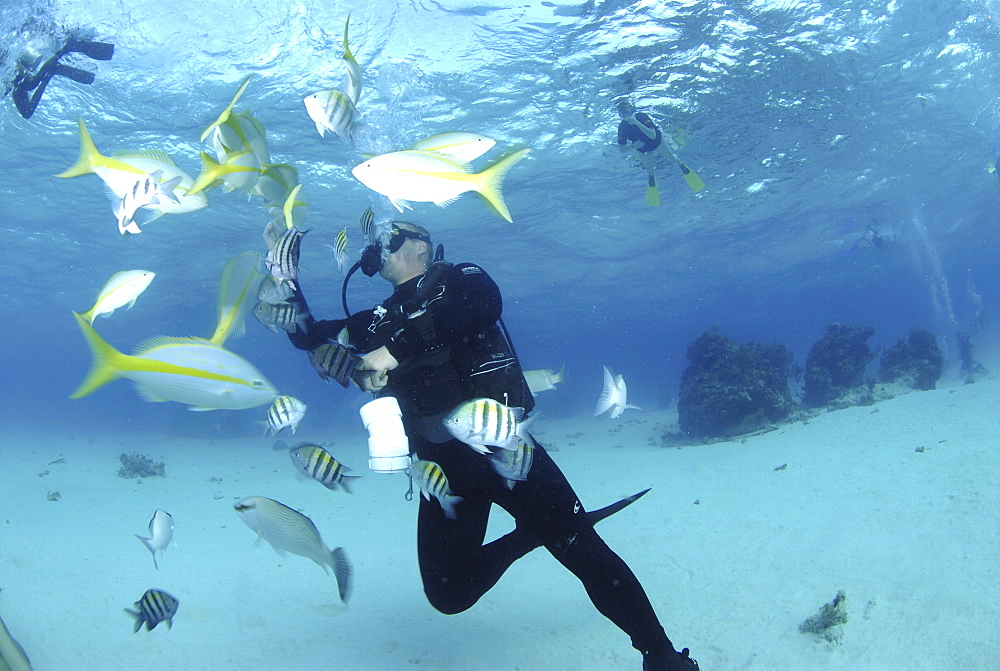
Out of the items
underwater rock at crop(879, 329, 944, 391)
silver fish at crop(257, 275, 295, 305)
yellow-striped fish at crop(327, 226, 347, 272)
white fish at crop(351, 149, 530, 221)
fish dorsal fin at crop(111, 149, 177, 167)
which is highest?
white fish at crop(351, 149, 530, 221)

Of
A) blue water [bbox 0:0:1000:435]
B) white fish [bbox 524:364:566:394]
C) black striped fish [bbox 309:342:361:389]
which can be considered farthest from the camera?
blue water [bbox 0:0:1000:435]

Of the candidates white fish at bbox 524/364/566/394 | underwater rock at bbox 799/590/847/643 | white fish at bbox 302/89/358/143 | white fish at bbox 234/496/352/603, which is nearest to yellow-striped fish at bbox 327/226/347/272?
white fish at bbox 302/89/358/143

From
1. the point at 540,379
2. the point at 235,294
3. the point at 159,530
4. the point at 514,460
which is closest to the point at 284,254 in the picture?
the point at 235,294

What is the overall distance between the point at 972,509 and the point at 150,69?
17.2 m

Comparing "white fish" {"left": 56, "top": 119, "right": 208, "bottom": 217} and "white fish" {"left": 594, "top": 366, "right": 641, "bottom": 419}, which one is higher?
"white fish" {"left": 56, "top": 119, "right": 208, "bottom": 217}

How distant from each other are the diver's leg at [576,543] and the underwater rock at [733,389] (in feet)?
38.7

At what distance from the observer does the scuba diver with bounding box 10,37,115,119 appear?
616 centimetres

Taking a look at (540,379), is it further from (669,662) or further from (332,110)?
(332,110)

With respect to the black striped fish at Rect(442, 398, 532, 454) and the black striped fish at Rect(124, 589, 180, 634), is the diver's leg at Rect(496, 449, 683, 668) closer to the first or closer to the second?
the black striped fish at Rect(442, 398, 532, 454)

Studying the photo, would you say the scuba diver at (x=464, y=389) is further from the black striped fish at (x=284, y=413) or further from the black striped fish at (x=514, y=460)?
the black striped fish at (x=284, y=413)

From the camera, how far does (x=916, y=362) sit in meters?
16.2

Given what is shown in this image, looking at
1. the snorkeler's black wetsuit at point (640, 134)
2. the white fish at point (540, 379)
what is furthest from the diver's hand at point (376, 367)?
the snorkeler's black wetsuit at point (640, 134)

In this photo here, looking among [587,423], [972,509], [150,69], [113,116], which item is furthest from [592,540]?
[587,423]

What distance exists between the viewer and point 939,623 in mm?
3738
